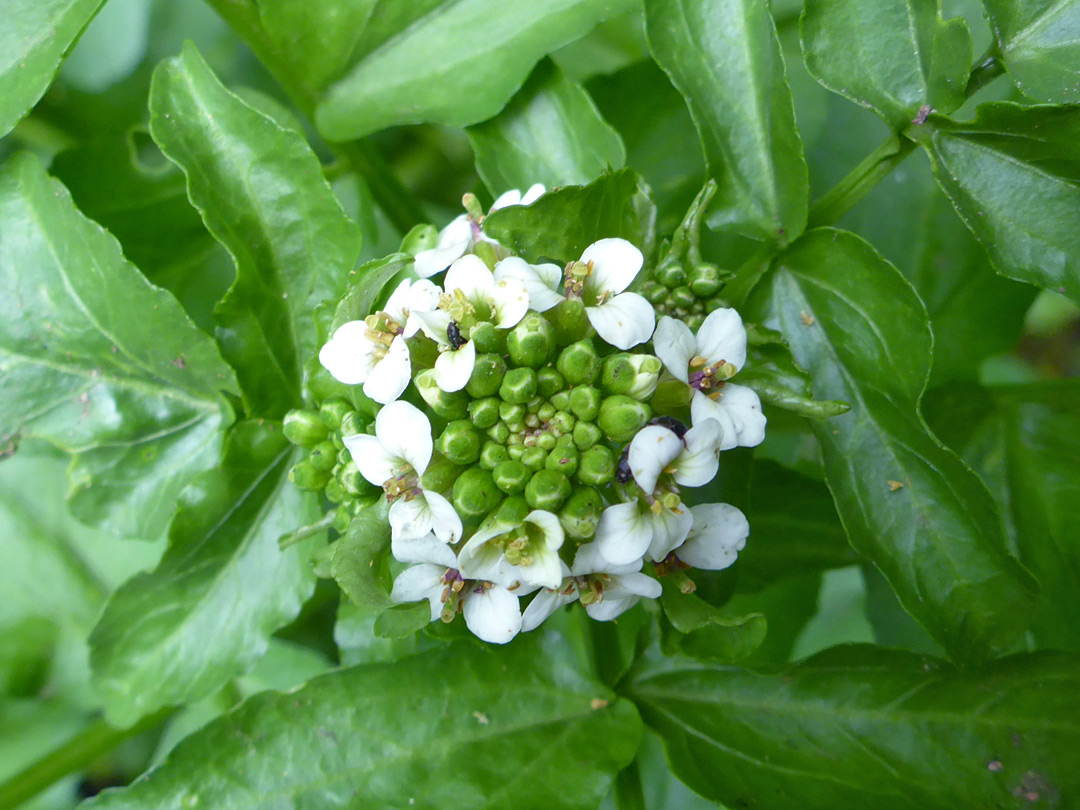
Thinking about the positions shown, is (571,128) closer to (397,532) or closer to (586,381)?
(586,381)

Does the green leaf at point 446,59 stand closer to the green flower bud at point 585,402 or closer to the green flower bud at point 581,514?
the green flower bud at point 585,402

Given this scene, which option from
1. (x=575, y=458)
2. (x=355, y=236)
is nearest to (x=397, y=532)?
(x=575, y=458)

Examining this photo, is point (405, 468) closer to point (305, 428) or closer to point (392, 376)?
point (392, 376)

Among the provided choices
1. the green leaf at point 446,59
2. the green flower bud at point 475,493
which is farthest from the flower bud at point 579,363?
the green leaf at point 446,59

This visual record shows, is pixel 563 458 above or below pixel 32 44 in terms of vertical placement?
below

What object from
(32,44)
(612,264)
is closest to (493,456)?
(612,264)
